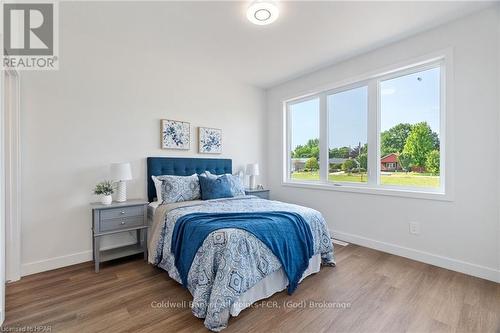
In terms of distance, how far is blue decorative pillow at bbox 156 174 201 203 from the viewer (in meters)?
2.96

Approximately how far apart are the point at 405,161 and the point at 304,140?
1.64 metres

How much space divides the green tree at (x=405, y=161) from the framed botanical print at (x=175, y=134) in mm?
2956

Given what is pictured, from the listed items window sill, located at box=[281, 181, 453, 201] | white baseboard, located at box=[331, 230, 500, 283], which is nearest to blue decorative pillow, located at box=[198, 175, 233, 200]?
window sill, located at box=[281, 181, 453, 201]

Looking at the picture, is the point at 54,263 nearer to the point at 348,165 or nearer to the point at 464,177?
the point at 348,165

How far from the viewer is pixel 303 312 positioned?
73.4 inches

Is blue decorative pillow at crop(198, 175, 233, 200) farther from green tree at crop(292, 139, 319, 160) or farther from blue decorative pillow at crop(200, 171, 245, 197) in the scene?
green tree at crop(292, 139, 319, 160)

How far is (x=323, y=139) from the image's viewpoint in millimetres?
3910

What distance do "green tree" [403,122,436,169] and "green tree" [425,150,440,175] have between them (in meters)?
0.03

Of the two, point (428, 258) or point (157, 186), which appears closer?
point (428, 258)

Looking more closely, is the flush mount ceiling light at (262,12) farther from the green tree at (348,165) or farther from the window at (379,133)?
the green tree at (348,165)

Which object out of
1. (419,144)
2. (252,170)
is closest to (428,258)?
(419,144)

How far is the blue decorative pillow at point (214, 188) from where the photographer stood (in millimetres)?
3125

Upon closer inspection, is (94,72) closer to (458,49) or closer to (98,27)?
(98,27)

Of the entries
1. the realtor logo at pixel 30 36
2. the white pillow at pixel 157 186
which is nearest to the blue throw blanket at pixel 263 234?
the white pillow at pixel 157 186
